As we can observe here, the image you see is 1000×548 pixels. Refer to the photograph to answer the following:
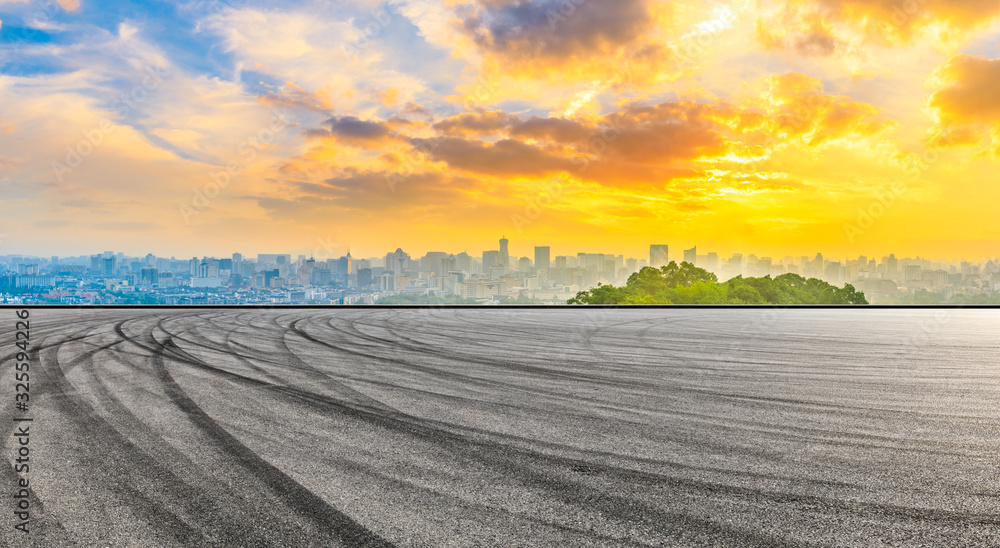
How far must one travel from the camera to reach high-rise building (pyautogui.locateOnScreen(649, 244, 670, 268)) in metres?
59.6

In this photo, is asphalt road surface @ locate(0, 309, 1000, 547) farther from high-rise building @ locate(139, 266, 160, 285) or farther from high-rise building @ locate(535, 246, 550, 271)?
high-rise building @ locate(535, 246, 550, 271)

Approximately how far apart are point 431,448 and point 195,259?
135 ft

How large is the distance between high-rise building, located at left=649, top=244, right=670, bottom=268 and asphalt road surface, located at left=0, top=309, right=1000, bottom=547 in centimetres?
4930

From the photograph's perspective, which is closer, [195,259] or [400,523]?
[400,523]

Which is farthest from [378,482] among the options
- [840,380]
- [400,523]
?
[840,380]

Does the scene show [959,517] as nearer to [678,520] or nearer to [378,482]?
[678,520]

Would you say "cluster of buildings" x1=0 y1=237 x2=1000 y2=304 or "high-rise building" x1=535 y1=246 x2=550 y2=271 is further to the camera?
"high-rise building" x1=535 y1=246 x2=550 y2=271

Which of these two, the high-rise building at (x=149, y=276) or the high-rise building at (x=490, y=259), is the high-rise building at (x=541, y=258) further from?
the high-rise building at (x=149, y=276)

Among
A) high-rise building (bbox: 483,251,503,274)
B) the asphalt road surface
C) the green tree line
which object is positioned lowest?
the asphalt road surface

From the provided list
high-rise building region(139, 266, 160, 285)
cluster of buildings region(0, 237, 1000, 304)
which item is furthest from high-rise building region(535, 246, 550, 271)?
high-rise building region(139, 266, 160, 285)

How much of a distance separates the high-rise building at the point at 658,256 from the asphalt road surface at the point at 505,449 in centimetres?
4930

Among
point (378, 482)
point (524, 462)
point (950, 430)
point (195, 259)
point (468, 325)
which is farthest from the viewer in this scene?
point (195, 259)

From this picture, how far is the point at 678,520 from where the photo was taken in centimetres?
350

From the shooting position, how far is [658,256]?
210ft
